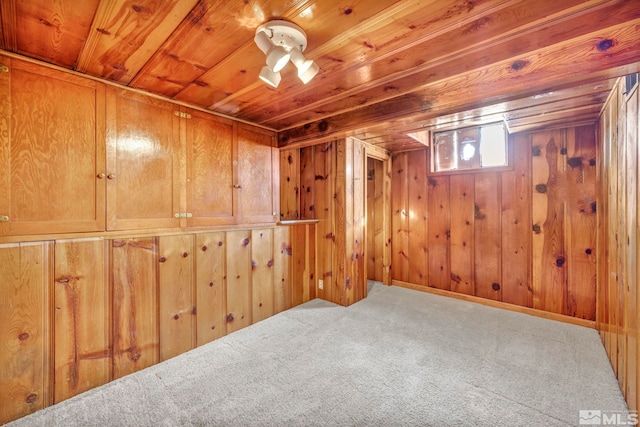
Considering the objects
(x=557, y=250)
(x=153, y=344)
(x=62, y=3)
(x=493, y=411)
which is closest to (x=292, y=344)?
(x=153, y=344)

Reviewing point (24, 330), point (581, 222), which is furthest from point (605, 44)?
point (24, 330)

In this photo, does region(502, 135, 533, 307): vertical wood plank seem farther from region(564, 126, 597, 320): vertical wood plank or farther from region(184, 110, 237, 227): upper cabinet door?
region(184, 110, 237, 227): upper cabinet door

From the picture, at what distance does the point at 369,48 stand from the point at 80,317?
2479 millimetres

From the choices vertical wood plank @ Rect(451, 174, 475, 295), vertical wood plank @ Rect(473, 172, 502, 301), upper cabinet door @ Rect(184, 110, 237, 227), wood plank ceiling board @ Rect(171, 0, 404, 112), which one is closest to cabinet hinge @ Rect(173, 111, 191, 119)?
upper cabinet door @ Rect(184, 110, 237, 227)

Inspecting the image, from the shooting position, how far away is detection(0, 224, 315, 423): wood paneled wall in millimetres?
1542

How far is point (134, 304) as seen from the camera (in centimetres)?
197

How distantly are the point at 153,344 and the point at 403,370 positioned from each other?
75.3 inches

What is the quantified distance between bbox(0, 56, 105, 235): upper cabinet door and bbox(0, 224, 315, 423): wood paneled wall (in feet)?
0.58

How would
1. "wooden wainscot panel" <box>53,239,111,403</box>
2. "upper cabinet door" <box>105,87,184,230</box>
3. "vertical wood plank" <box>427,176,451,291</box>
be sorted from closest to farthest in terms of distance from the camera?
"wooden wainscot panel" <box>53,239,111,403</box>, "upper cabinet door" <box>105,87,184,230</box>, "vertical wood plank" <box>427,176,451,291</box>

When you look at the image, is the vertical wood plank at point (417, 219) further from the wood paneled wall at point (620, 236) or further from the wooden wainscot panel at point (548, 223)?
the wood paneled wall at point (620, 236)

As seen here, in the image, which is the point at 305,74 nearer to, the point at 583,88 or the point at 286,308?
the point at 583,88

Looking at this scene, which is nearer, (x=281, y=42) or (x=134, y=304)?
(x=281, y=42)

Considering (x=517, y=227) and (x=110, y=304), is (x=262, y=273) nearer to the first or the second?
(x=110, y=304)

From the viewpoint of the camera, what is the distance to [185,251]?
2250 millimetres
